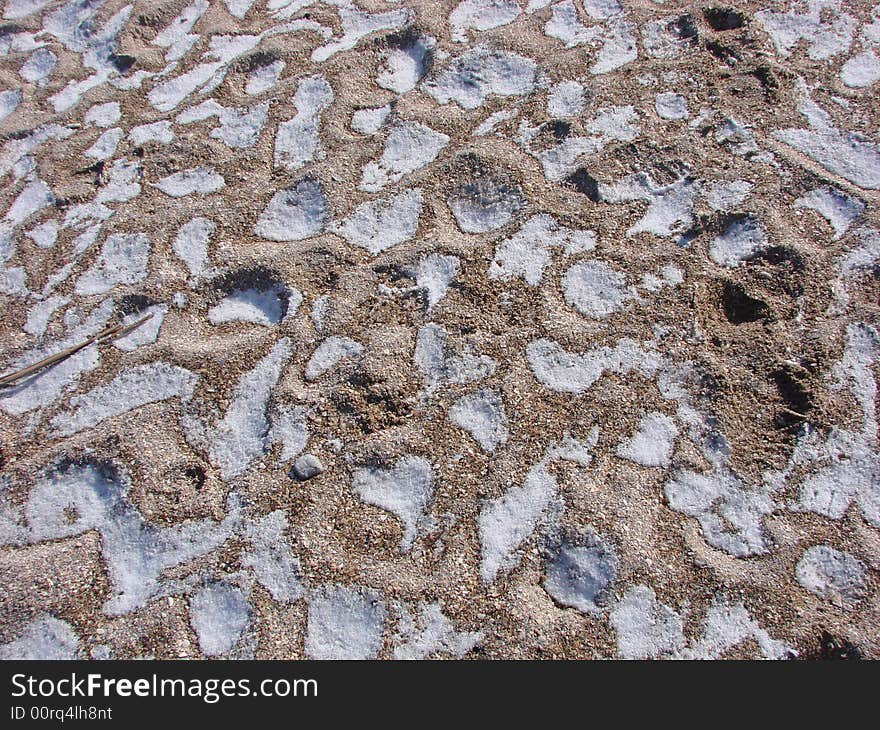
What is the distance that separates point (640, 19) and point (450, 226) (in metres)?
1.27

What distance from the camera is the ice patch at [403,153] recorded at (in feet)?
7.73

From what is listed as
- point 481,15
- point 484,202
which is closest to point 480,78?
point 481,15

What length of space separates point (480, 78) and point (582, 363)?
127 centimetres

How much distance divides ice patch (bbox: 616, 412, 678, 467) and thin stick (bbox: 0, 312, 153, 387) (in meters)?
1.41

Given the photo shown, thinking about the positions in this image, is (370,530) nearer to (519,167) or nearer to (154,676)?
(154,676)

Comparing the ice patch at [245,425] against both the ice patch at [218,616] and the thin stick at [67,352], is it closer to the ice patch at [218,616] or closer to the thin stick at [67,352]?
the ice patch at [218,616]

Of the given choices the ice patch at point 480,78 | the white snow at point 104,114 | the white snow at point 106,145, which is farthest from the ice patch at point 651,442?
the white snow at point 104,114

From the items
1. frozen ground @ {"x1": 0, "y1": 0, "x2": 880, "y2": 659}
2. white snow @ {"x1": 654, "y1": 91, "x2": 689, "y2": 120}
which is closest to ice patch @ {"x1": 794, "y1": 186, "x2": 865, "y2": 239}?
frozen ground @ {"x1": 0, "y1": 0, "x2": 880, "y2": 659}

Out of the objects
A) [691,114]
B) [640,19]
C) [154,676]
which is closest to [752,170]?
[691,114]

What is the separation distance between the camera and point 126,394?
1991mm

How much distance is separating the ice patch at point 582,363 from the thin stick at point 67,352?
3.78ft

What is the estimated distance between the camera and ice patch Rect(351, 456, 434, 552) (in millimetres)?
1724

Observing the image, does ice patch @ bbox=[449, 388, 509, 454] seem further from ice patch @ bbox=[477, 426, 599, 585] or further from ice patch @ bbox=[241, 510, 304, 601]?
ice patch @ bbox=[241, 510, 304, 601]

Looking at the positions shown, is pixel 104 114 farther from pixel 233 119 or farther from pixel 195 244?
pixel 195 244
